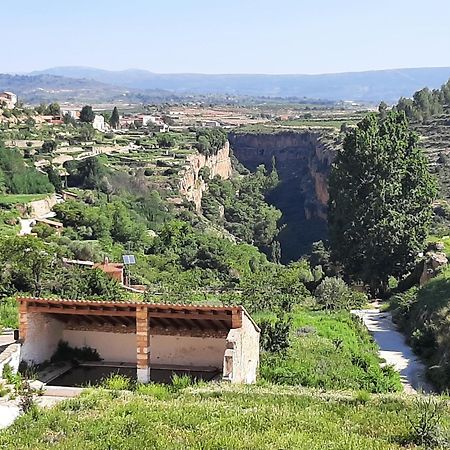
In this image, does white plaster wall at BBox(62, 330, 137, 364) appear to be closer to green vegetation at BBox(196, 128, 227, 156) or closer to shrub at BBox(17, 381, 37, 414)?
shrub at BBox(17, 381, 37, 414)

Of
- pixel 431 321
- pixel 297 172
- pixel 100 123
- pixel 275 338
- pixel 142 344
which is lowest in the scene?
pixel 297 172

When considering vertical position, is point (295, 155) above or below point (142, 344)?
below

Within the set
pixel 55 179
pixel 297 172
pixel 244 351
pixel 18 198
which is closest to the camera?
pixel 244 351

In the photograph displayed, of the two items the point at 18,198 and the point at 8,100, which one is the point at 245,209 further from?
the point at 8,100

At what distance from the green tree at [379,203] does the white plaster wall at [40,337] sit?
1939cm

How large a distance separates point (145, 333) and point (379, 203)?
66.1 ft

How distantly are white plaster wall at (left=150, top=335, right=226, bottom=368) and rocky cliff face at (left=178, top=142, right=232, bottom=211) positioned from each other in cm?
4938

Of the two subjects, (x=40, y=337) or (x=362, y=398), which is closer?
(x=362, y=398)

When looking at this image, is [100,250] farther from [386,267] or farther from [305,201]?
[305,201]

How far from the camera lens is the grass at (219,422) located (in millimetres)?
9016

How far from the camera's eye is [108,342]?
15.3 metres

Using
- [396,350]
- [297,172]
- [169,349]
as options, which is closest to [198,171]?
[297,172]

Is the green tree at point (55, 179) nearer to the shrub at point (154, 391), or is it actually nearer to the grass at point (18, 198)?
the grass at point (18, 198)

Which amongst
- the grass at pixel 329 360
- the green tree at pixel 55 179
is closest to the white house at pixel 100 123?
the green tree at pixel 55 179
